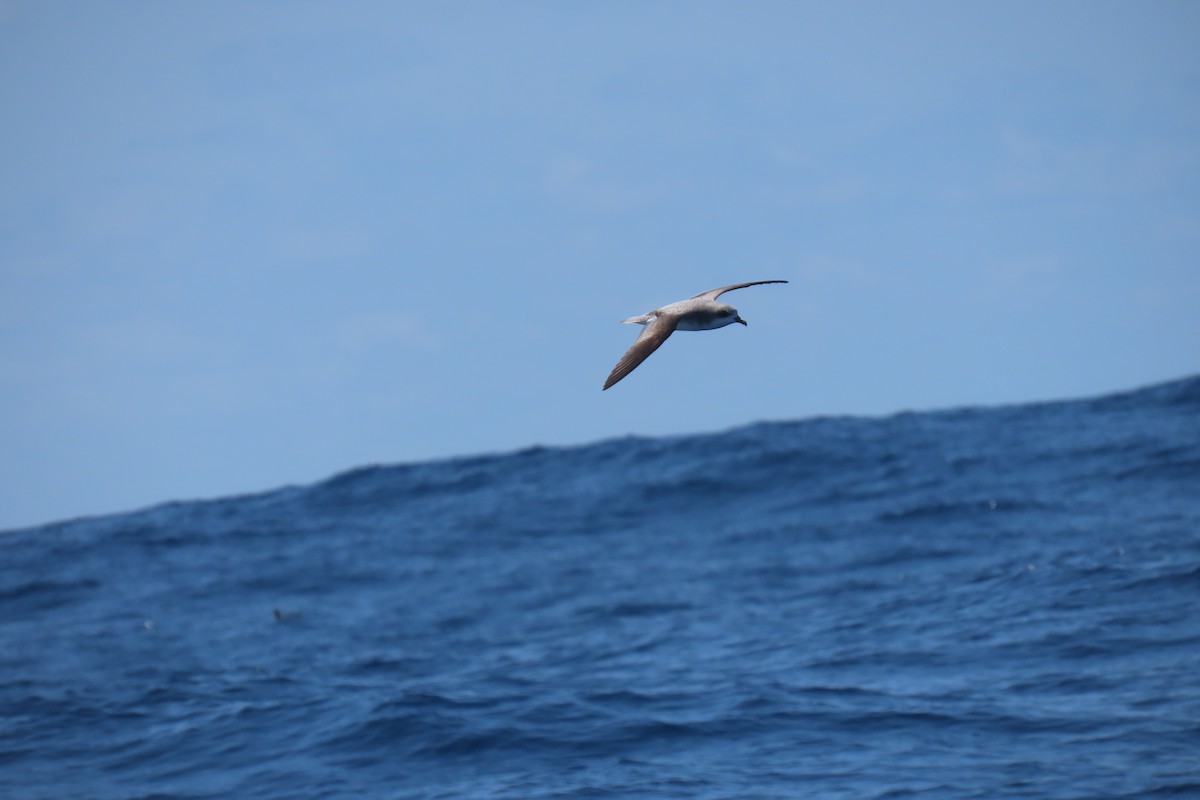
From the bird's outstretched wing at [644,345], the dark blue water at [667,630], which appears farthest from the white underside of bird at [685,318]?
the dark blue water at [667,630]

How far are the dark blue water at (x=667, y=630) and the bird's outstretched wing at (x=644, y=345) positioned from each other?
203 inches

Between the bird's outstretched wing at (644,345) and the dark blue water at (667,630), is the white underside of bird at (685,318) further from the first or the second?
the dark blue water at (667,630)

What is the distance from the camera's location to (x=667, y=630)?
1869cm

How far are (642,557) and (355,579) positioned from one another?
6.07 m

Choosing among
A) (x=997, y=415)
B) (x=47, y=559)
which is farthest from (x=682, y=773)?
(x=997, y=415)

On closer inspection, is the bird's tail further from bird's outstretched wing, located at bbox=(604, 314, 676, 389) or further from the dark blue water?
the dark blue water

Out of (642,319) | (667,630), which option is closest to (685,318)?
(642,319)

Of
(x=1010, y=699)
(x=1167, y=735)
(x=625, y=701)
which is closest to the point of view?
(x=1167, y=735)

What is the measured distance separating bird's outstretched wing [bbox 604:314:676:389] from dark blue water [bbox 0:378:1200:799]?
5157mm

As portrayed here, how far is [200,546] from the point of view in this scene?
3009cm

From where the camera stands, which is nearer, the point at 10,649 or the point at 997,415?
the point at 10,649

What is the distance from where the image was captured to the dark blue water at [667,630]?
42.0 ft

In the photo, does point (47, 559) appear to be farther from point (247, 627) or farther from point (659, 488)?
point (659, 488)

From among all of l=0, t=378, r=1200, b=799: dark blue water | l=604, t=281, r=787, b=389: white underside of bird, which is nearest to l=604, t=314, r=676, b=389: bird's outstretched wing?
l=604, t=281, r=787, b=389: white underside of bird
